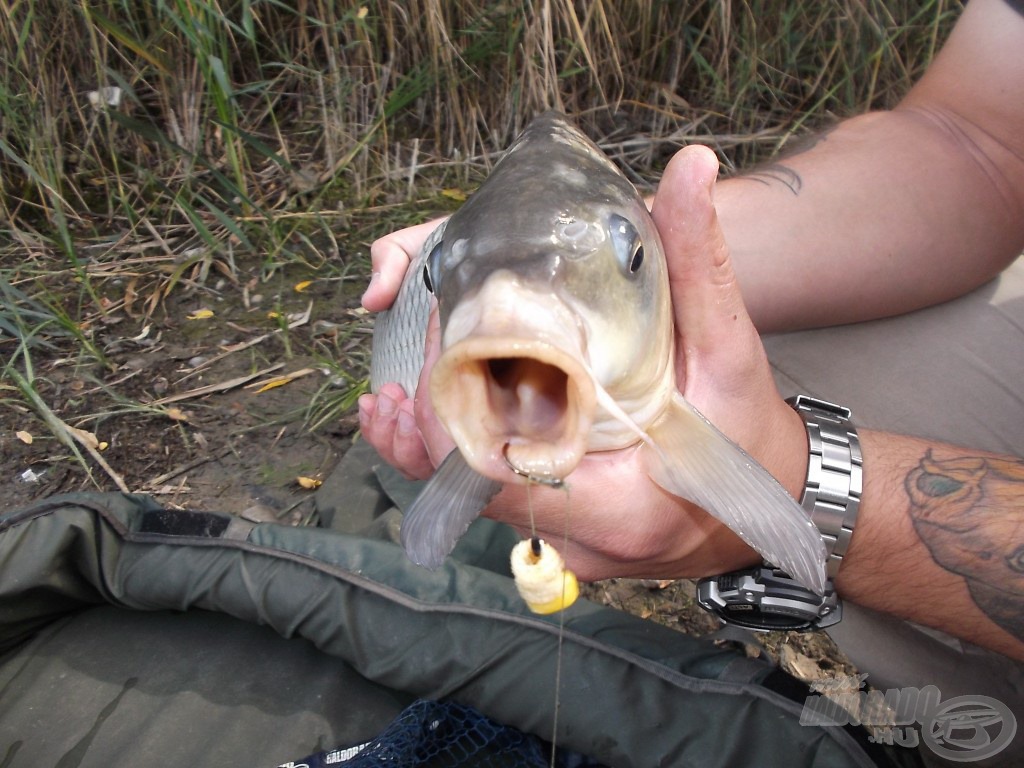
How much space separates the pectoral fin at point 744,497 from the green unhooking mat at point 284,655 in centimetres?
34

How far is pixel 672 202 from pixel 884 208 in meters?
0.77

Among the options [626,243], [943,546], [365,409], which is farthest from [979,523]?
[365,409]

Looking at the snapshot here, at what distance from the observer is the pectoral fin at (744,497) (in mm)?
959

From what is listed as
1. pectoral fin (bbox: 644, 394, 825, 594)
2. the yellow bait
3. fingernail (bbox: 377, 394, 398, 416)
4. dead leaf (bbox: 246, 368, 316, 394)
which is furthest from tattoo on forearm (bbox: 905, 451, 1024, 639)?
dead leaf (bbox: 246, 368, 316, 394)

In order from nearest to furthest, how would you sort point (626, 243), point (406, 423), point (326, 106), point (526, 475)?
point (526, 475) < point (626, 243) < point (406, 423) < point (326, 106)

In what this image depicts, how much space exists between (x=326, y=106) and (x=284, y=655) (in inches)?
71.6

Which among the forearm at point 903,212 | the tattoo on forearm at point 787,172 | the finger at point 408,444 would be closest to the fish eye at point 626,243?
the finger at point 408,444

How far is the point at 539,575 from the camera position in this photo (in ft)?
3.05

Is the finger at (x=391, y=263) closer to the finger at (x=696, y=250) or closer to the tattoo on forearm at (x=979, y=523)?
the finger at (x=696, y=250)

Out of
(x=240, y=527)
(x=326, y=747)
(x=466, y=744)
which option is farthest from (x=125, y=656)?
(x=466, y=744)

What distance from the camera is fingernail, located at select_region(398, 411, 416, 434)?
1.23 metres

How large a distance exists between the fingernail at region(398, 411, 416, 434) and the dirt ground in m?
0.61

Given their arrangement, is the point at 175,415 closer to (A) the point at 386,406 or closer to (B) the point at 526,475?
(A) the point at 386,406

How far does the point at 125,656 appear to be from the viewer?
149cm
